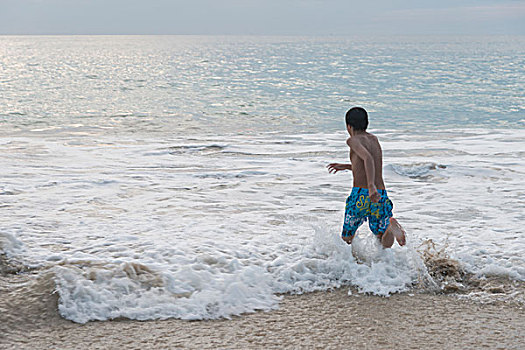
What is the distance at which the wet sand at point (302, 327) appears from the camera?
128 inches

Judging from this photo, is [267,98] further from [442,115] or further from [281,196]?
[281,196]

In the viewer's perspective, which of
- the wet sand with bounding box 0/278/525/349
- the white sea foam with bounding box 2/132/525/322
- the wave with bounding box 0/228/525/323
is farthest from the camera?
the white sea foam with bounding box 2/132/525/322

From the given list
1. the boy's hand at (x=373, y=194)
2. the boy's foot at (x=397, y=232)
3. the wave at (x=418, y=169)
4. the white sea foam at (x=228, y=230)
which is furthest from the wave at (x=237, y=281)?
the wave at (x=418, y=169)

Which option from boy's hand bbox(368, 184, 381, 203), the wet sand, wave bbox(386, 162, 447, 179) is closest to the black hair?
boy's hand bbox(368, 184, 381, 203)

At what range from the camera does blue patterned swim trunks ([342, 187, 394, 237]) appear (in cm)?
428

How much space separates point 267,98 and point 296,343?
2086cm

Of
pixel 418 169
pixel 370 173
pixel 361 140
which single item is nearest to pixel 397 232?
pixel 370 173

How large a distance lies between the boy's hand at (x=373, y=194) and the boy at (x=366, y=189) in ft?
0.12

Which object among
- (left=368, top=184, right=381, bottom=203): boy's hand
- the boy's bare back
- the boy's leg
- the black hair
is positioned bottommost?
the boy's leg

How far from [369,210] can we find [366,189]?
0.55 ft

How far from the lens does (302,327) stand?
3469 millimetres

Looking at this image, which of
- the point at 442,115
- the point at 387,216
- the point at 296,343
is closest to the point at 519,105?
the point at 442,115

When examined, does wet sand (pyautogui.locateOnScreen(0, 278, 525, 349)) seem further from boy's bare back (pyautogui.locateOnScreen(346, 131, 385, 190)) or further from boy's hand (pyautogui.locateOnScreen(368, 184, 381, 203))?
boy's bare back (pyautogui.locateOnScreen(346, 131, 385, 190))

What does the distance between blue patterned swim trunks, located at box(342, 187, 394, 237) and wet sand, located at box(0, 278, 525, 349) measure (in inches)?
25.7
